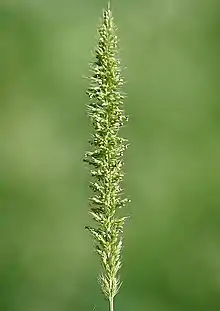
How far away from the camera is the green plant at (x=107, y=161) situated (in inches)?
73.3

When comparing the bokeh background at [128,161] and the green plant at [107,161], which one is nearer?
the green plant at [107,161]

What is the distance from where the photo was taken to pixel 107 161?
190 centimetres

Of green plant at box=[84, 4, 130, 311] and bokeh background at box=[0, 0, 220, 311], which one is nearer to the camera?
green plant at box=[84, 4, 130, 311]

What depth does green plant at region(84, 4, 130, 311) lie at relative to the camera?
6.11 feet

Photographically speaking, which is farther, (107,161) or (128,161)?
(128,161)
